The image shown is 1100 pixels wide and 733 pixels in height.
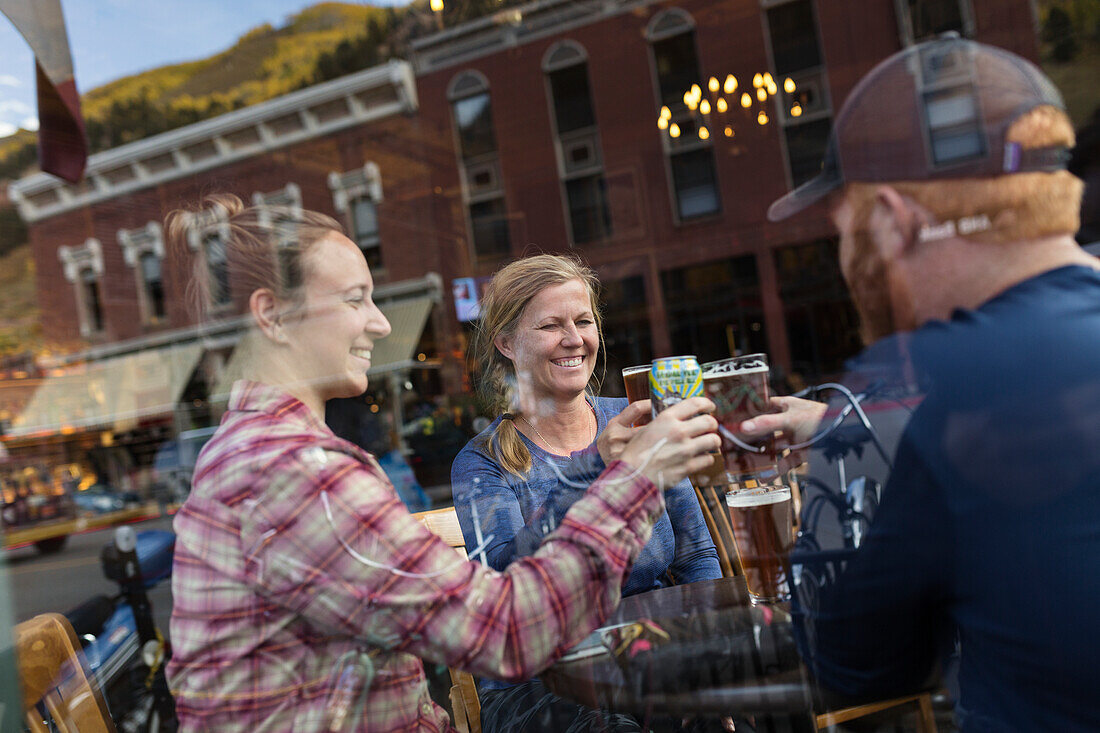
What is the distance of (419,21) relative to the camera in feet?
13.0

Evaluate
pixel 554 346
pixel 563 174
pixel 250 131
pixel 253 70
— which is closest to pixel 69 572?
pixel 250 131

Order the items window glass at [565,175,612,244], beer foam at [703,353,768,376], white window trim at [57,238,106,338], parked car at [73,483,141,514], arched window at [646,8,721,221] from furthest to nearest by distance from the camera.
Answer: white window trim at [57,238,106,338] → parked car at [73,483,141,514] → window glass at [565,175,612,244] → arched window at [646,8,721,221] → beer foam at [703,353,768,376]

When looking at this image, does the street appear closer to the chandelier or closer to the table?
the chandelier

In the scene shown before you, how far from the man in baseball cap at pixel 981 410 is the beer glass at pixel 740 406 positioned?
0.18 metres

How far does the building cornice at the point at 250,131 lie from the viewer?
5.06 metres

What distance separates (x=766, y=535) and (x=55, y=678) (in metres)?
1.48

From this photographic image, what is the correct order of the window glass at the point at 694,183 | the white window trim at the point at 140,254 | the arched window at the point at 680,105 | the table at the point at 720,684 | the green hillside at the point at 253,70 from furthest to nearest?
the white window trim at the point at 140,254 → the green hillside at the point at 253,70 → the arched window at the point at 680,105 → the window glass at the point at 694,183 → the table at the point at 720,684

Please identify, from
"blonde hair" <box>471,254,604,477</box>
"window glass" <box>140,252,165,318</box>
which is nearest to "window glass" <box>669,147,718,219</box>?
"blonde hair" <box>471,254,604,477</box>

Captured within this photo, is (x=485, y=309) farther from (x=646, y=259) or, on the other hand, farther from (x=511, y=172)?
(x=511, y=172)

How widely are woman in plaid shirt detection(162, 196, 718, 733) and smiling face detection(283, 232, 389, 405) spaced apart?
4cm

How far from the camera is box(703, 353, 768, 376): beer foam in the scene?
3.38ft

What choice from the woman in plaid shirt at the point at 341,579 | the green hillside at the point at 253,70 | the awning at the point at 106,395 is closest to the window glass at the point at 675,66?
the green hillside at the point at 253,70

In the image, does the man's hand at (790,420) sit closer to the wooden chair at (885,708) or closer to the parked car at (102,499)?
the wooden chair at (885,708)

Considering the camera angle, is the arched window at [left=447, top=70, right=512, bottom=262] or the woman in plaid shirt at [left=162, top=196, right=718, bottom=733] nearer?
the woman in plaid shirt at [left=162, top=196, right=718, bottom=733]
